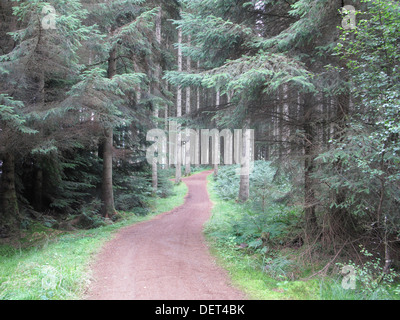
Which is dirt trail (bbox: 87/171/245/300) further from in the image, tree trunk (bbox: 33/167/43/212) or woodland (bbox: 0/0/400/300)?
tree trunk (bbox: 33/167/43/212)

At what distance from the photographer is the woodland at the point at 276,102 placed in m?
4.90

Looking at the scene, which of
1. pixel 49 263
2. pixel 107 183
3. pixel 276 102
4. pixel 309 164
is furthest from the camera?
pixel 107 183

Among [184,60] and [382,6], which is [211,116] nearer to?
[382,6]

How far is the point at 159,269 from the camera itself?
604 centimetres

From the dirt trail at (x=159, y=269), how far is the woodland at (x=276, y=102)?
1.51 metres

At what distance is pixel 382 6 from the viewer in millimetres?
4340

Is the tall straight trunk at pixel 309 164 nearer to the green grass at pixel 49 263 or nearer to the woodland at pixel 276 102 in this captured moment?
the woodland at pixel 276 102

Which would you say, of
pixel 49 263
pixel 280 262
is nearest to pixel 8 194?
pixel 49 263

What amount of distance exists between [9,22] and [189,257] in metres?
9.59

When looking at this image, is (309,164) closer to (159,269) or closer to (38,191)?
(159,269)

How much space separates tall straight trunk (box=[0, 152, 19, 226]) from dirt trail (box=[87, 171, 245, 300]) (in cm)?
406

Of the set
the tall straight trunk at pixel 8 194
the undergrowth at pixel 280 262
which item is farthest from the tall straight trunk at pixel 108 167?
the undergrowth at pixel 280 262

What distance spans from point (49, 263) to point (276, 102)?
275 inches
